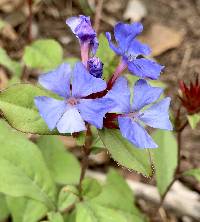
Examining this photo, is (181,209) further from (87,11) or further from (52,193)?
(87,11)

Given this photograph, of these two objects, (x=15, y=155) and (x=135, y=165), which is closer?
(x=135, y=165)

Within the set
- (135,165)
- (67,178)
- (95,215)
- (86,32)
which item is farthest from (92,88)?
(67,178)

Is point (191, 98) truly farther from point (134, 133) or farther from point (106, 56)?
point (134, 133)

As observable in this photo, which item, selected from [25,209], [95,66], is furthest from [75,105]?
[25,209]

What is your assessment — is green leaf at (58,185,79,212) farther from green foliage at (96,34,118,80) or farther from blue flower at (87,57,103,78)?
blue flower at (87,57,103,78)

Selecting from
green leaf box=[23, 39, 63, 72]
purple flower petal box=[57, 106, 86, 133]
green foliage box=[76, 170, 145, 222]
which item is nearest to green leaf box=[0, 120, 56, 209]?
green foliage box=[76, 170, 145, 222]

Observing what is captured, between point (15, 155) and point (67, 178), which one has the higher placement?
point (15, 155)

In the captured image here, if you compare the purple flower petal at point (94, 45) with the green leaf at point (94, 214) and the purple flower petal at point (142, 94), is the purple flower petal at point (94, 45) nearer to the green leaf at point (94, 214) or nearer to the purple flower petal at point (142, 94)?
the purple flower petal at point (142, 94)
